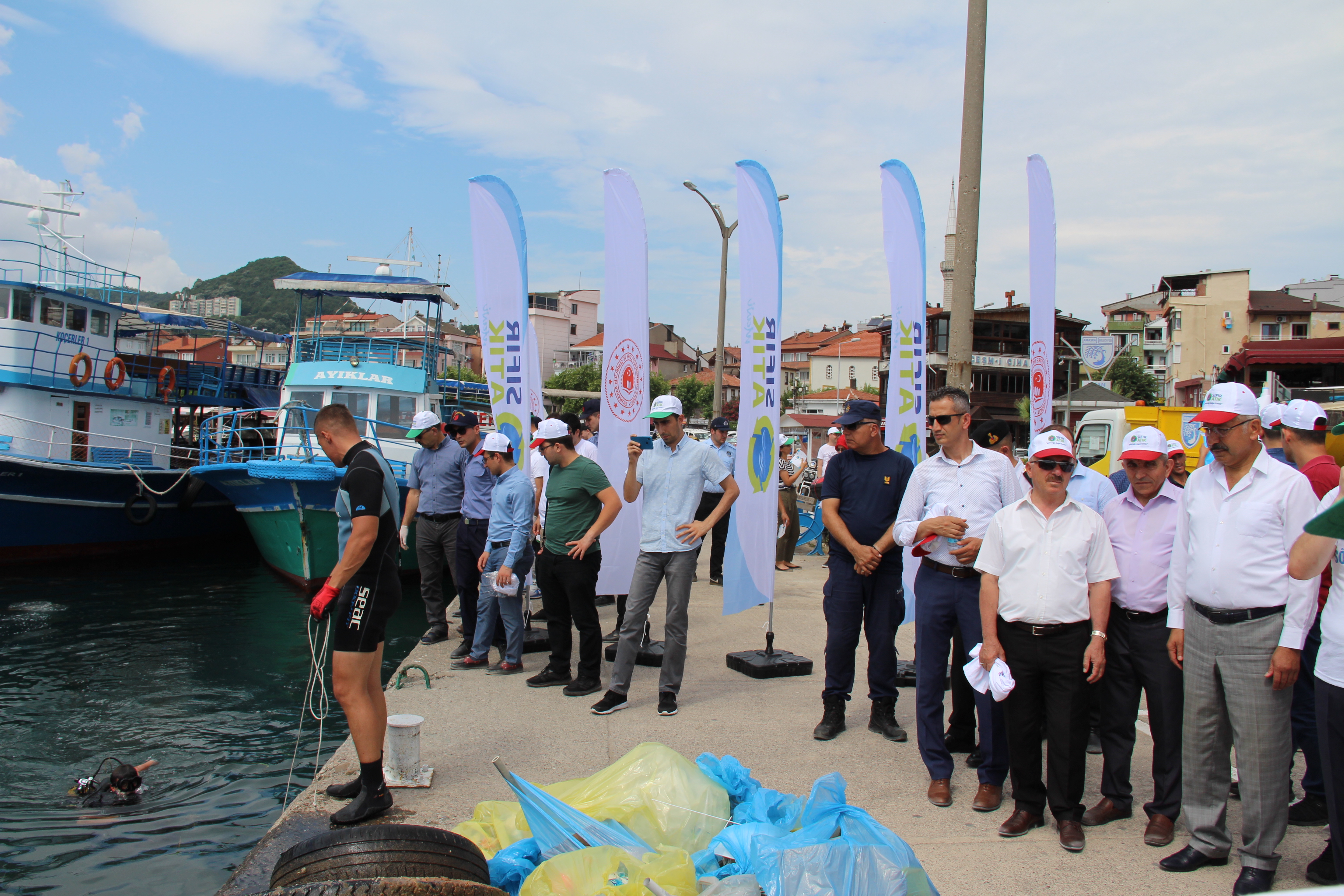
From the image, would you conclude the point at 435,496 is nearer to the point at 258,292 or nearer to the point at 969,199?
the point at 969,199

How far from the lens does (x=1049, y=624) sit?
12.3 feet

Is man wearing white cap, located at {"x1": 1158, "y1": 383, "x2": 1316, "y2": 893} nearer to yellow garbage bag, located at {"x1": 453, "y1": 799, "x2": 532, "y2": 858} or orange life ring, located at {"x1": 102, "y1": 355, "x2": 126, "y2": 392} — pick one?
yellow garbage bag, located at {"x1": 453, "y1": 799, "x2": 532, "y2": 858}

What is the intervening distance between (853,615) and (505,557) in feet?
9.26

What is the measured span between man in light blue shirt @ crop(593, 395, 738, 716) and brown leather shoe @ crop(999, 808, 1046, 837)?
2.32 metres

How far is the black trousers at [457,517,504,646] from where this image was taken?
23.7ft

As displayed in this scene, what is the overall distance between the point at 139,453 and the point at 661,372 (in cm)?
6990

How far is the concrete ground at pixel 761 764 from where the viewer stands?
3.49 meters

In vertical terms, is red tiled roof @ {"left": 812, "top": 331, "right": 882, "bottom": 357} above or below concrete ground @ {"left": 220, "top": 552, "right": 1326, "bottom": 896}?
above

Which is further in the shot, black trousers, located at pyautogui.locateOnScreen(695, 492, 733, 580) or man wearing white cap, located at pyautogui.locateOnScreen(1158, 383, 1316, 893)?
black trousers, located at pyautogui.locateOnScreen(695, 492, 733, 580)

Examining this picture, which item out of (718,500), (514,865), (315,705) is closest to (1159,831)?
(514,865)

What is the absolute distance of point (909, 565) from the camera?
676cm

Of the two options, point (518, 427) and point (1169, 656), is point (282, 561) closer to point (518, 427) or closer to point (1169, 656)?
point (518, 427)

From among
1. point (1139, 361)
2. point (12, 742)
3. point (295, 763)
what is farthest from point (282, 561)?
point (1139, 361)

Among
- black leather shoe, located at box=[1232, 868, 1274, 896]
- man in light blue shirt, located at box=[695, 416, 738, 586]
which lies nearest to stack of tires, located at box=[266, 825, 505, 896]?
black leather shoe, located at box=[1232, 868, 1274, 896]
